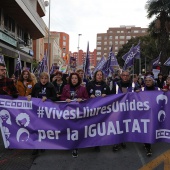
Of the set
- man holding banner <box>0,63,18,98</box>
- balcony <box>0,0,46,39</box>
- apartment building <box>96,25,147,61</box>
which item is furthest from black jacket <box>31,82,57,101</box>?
apartment building <box>96,25,147,61</box>

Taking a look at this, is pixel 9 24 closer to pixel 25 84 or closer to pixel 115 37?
pixel 25 84

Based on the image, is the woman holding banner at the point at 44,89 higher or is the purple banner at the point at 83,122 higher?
the woman holding banner at the point at 44,89

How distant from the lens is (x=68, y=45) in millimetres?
126125

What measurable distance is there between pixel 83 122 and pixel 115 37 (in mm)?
147620

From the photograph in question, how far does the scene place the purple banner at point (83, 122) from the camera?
4.99 metres

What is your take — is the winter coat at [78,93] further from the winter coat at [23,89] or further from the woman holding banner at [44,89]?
the winter coat at [23,89]

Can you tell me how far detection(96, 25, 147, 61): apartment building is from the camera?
148 m

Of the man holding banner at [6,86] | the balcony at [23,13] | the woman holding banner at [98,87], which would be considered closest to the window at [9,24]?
the balcony at [23,13]

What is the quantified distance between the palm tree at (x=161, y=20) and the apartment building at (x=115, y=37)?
124142mm

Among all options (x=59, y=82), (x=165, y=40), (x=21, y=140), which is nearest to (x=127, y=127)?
(x=21, y=140)

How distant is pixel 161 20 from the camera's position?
23.8 meters

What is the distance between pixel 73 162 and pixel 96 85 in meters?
1.76

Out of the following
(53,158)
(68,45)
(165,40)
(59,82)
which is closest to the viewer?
(53,158)

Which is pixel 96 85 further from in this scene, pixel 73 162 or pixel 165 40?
pixel 165 40
